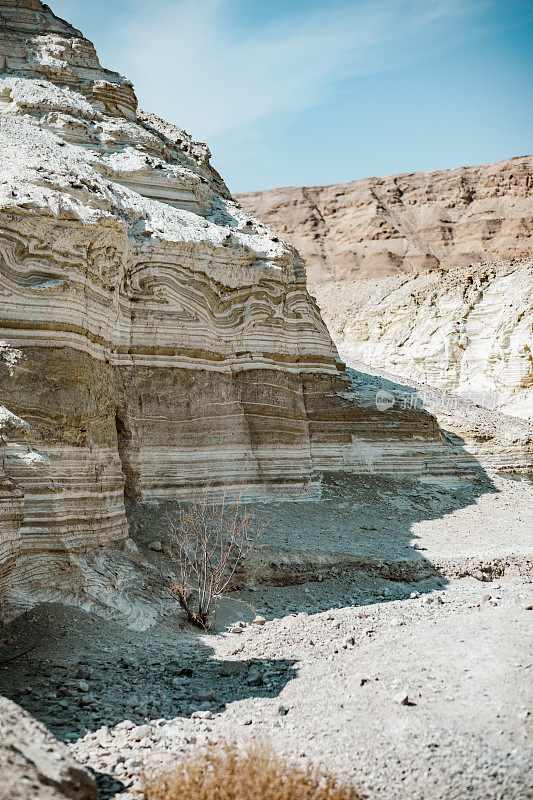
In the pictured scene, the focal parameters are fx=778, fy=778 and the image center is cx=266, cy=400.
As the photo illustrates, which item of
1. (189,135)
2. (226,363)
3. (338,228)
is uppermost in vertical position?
(338,228)

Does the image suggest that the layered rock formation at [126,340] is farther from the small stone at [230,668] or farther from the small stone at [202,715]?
the small stone at [202,715]

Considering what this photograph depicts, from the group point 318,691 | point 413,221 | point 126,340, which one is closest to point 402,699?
point 318,691

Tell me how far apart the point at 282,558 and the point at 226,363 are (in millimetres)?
4106

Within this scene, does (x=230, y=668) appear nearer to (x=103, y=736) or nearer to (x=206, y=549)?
(x=103, y=736)

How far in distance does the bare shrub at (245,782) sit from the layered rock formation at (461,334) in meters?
25.4

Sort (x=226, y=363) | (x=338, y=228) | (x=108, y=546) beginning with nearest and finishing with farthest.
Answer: (x=108, y=546) < (x=226, y=363) < (x=338, y=228)

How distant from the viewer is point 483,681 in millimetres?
7078

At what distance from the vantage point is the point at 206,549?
1191 cm

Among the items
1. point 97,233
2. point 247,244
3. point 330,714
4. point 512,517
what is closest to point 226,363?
point 247,244

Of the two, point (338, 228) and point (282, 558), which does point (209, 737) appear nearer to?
point (282, 558)

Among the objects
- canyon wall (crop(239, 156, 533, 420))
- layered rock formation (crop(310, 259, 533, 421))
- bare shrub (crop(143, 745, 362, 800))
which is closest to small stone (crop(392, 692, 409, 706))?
bare shrub (crop(143, 745, 362, 800))

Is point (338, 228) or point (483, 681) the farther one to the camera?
point (338, 228)

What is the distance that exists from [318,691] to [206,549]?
442cm

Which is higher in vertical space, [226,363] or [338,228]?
[338,228]
